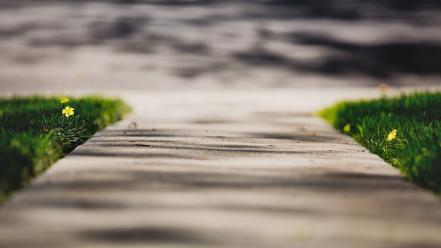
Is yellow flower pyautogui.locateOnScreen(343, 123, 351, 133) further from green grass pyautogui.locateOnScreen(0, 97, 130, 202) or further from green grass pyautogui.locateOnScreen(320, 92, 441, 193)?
green grass pyautogui.locateOnScreen(0, 97, 130, 202)

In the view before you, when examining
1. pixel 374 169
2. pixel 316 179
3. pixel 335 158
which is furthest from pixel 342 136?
pixel 316 179

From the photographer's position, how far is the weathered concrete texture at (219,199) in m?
3.99

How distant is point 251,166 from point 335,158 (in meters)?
0.87

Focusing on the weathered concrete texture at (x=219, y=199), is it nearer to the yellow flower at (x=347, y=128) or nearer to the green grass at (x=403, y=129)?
the green grass at (x=403, y=129)

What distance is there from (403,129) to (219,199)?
130 inches

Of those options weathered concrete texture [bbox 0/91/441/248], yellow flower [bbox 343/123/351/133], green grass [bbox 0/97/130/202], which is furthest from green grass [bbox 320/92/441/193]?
green grass [bbox 0/97/130/202]

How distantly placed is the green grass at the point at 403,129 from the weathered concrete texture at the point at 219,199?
0.56 ft

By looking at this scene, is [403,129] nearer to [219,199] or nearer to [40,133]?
[40,133]

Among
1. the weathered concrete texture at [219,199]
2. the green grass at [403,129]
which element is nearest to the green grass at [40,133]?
the weathered concrete texture at [219,199]

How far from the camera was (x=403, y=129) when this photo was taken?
7.66m

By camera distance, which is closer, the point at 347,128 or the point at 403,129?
the point at 403,129

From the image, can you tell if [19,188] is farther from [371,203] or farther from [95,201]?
[371,203]

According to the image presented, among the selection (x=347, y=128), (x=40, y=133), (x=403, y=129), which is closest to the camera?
(x=40, y=133)

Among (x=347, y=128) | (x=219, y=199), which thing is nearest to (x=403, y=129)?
(x=347, y=128)
